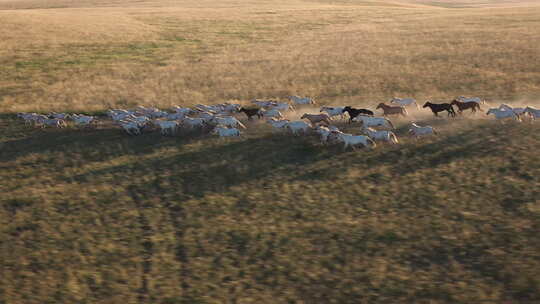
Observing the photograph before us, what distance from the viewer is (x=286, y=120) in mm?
18484

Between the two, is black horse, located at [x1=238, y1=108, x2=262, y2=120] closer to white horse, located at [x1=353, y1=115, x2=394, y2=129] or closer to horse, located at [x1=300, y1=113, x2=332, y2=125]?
horse, located at [x1=300, y1=113, x2=332, y2=125]

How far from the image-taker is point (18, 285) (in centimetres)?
968

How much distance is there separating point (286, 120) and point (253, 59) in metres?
19.0

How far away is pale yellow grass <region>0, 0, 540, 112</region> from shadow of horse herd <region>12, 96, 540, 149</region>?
3.70m

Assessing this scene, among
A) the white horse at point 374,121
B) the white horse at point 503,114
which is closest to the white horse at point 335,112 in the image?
the white horse at point 374,121

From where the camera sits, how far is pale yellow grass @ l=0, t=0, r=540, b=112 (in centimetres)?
2581

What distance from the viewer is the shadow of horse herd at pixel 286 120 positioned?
55.8 feet

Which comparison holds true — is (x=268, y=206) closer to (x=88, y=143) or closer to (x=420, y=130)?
(x=420, y=130)

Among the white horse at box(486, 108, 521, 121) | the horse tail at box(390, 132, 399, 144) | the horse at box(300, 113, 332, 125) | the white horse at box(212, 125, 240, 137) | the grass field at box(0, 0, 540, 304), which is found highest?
the white horse at box(486, 108, 521, 121)

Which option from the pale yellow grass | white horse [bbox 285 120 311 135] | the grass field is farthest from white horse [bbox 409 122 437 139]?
the pale yellow grass

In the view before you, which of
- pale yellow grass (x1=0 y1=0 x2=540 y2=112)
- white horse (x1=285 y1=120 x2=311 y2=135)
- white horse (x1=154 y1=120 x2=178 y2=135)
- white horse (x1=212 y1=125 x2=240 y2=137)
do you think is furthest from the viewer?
pale yellow grass (x1=0 y1=0 x2=540 y2=112)

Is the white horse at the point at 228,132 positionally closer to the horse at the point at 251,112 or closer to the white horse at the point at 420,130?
the horse at the point at 251,112

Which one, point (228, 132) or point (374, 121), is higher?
point (374, 121)

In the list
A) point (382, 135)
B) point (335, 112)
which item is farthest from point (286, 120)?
point (382, 135)
